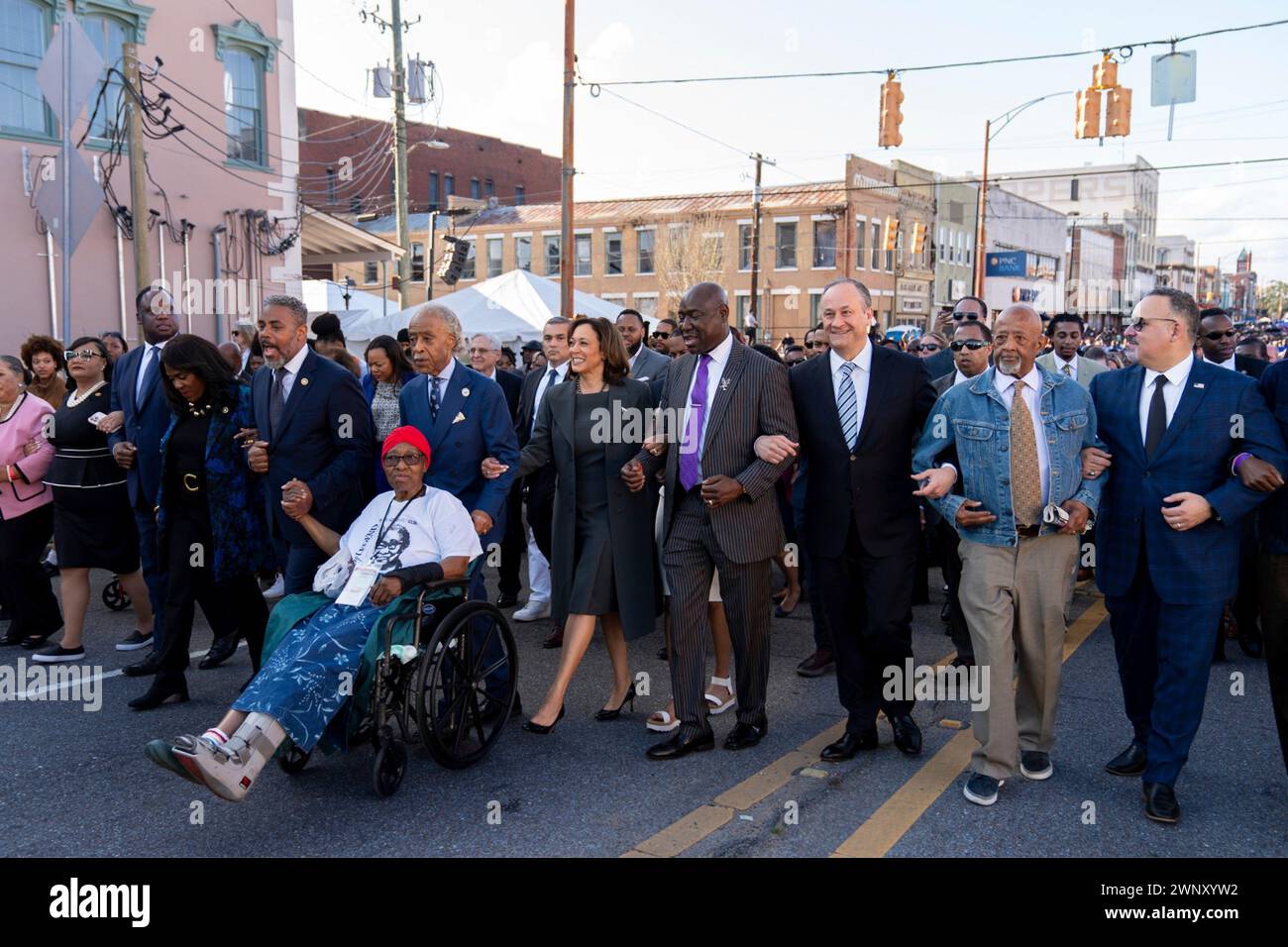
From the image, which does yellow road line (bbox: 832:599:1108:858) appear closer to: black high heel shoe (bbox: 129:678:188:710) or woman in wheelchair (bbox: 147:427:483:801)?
woman in wheelchair (bbox: 147:427:483:801)

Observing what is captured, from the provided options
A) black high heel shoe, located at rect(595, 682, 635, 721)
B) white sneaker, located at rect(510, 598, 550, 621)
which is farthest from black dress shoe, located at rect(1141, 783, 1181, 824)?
white sneaker, located at rect(510, 598, 550, 621)

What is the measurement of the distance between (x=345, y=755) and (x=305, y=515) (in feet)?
3.96

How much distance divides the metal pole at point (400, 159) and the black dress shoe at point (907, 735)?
17252mm

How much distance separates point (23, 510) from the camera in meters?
6.99

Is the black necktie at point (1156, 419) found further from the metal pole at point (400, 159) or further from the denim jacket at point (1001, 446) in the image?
the metal pole at point (400, 159)

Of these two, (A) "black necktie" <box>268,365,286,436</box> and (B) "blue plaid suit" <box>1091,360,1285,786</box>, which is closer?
(B) "blue plaid suit" <box>1091,360,1285,786</box>

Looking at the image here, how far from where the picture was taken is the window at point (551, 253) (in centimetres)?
4728

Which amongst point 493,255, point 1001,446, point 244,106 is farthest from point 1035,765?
point 493,255

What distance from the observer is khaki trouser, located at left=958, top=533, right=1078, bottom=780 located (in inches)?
175

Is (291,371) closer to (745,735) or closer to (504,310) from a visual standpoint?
(745,735)

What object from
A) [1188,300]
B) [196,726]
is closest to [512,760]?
[196,726]

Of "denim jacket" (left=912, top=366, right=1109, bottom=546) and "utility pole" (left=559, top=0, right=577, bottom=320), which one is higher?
"utility pole" (left=559, top=0, right=577, bottom=320)

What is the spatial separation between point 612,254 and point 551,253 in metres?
2.81

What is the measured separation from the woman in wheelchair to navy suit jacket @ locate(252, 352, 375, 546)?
24 cm
